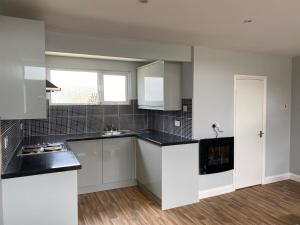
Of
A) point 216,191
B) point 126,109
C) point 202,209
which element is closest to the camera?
point 202,209

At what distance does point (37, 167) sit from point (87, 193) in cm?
194

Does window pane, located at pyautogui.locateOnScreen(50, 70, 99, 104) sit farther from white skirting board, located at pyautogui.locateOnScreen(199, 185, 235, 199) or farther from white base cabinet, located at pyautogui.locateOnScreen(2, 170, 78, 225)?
white skirting board, located at pyautogui.locateOnScreen(199, 185, 235, 199)

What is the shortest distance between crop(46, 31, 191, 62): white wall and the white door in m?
1.25

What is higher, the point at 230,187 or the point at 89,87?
the point at 89,87

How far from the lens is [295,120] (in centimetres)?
436

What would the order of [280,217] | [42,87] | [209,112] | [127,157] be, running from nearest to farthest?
[42,87], [280,217], [209,112], [127,157]

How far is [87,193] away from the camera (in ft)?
12.3

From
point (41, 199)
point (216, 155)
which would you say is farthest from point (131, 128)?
point (41, 199)

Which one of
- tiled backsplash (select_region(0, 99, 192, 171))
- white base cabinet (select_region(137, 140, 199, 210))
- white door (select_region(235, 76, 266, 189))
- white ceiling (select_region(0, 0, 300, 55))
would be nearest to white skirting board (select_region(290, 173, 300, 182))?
white door (select_region(235, 76, 266, 189))

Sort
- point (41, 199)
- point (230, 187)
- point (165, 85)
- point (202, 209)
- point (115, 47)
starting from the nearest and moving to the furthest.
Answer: point (41, 199) → point (115, 47) → point (202, 209) → point (165, 85) → point (230, 187)

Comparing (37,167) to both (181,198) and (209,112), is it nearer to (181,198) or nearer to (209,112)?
(181,198)

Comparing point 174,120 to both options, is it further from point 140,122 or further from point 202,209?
point 202,209

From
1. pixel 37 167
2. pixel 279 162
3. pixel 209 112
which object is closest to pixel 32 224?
pixel 37 167

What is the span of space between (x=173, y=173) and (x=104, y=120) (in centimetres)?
177
